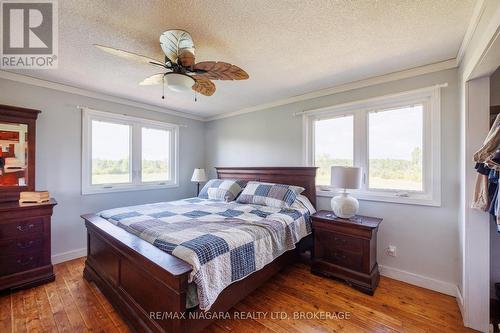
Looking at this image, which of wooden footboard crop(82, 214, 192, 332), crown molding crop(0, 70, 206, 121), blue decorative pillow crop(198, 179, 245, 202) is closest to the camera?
wooden footboard crop(82, 214, 192, 332)

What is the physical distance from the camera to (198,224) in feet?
6.94

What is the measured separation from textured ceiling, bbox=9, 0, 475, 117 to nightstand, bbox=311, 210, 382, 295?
5.66ft

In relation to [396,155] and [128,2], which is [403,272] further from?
[128,2]

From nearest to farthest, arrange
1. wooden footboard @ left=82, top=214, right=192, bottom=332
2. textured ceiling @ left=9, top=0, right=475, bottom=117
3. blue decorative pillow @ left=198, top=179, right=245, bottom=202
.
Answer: wooden footboard @ left=82, top=214, right=192, bottom=332 → textured ceiling @ left=9, top=0, right=475, bottom=117 → blue decorative pillow @ left=198, top=179, right=245, bottom=202

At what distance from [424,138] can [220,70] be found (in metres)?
2.31

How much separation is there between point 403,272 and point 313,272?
994mm

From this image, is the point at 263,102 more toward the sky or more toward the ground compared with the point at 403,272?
more toward the sky

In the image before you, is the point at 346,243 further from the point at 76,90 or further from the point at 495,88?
the point at 76,90

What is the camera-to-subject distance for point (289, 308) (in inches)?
78.4

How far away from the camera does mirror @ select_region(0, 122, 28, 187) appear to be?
8.12 feet

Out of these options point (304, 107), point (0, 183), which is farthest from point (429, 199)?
point (0, 183)

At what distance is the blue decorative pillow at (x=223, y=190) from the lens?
133 inches

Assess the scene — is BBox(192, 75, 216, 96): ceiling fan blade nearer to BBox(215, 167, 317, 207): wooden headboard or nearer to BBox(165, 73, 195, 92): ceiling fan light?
BBox(165, 73, 195, 92): ceiling fan light

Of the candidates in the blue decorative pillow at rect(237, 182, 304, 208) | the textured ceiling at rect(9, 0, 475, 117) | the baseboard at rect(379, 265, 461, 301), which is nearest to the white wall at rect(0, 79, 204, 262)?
the textured ceiling at rect(9, 0, 475, 117)
